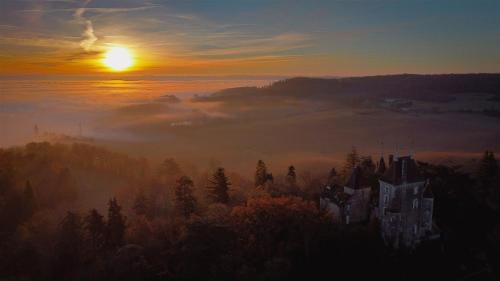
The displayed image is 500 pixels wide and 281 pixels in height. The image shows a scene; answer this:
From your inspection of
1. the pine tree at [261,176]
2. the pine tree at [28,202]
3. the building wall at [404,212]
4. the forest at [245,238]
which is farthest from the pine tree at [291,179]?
the pine tree at [28,202]

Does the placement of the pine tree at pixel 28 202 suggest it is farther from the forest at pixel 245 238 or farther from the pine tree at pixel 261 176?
the pine tree at pixel 261 176

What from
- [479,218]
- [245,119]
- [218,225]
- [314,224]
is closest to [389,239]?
[314,224]

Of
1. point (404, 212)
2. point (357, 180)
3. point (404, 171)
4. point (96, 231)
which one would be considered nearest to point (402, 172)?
point (404, 171)

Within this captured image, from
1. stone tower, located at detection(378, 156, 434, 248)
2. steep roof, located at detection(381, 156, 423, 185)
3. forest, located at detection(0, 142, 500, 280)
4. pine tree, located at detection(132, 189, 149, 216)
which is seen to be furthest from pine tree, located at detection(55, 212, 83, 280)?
steep roof, located at detection(381, 156, 423, 185)

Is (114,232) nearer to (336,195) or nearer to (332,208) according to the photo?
(332,208)

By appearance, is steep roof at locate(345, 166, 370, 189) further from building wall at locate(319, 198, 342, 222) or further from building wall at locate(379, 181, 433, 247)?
building wall at locate(379, 181, 433, 247)

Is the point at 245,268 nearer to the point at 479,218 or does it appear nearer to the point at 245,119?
the point at 479,218
